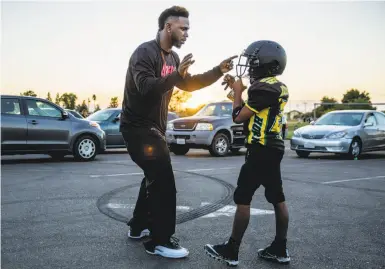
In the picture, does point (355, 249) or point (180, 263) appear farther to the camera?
point (355, 249)

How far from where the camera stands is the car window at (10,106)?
34.4ft

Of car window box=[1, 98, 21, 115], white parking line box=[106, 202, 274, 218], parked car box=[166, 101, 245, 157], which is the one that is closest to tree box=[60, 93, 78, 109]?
parked car box=[166, 101, 245, 157]

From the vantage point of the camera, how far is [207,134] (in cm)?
1294

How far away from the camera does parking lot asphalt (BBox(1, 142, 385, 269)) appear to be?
3.53 metres

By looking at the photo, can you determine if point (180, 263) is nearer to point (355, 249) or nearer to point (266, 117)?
point (266, 117)

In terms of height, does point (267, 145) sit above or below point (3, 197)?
above

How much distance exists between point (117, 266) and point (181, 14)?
2091 millimetres

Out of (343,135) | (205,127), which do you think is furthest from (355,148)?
(205,127)

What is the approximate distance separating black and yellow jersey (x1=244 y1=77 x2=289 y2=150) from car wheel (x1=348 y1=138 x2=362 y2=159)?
10006 millimetres

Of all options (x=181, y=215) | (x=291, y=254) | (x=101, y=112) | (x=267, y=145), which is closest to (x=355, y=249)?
(x=291, y=254)

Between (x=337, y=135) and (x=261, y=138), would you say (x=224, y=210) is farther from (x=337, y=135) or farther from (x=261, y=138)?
(x=337, y=135)

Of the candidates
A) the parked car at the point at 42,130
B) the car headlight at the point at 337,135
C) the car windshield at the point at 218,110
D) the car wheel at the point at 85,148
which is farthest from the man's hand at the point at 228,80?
the car windshield at the point at 218,110

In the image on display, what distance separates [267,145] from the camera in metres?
3.37

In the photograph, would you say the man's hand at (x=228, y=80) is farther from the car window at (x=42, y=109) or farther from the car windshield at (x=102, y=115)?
the car windshield at (x=102, y=115)
